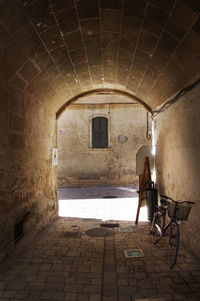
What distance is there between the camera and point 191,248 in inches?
156

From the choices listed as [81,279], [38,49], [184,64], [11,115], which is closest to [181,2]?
[184,64]

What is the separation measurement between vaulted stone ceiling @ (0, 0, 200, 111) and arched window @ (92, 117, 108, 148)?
880 cm

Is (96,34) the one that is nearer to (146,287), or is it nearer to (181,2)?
(181,2)

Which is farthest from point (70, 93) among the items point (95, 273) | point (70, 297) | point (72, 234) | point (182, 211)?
point (70, 297)

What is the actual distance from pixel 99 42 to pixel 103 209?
5.69m

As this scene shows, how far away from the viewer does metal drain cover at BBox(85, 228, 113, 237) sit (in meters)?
5.23

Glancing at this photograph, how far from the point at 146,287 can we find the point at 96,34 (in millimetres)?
4096

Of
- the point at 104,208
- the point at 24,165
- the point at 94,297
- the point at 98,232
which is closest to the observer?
the point at 94,297

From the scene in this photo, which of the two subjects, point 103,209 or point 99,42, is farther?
point 103,209

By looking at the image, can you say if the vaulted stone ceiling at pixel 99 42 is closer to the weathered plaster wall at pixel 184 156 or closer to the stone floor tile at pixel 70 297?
the weathered plaster wall at pixel 184 156

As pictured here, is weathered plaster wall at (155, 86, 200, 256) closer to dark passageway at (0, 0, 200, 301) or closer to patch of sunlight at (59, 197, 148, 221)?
dark passageway at (0, 0, 200, 301)

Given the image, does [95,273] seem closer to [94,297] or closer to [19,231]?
[94,297]

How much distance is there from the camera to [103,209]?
7.82m

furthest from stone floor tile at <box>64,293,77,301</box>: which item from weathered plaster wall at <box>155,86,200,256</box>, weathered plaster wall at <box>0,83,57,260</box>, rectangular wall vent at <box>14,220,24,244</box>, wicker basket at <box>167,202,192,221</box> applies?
weathered plaster wall at <box>155,86,200,256</box>
